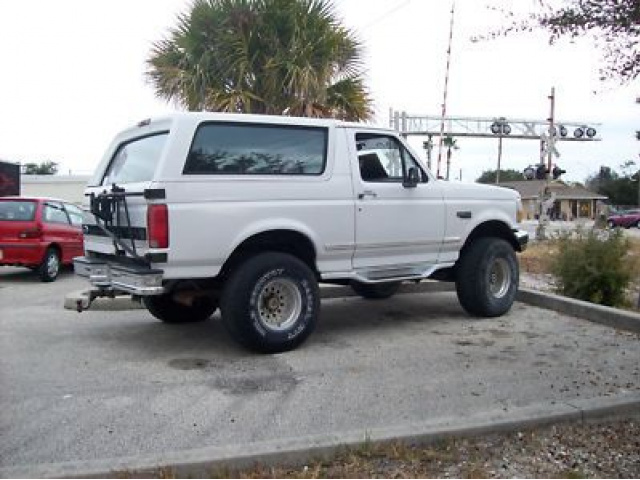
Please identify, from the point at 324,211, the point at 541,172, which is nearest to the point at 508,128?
the point at 541,172

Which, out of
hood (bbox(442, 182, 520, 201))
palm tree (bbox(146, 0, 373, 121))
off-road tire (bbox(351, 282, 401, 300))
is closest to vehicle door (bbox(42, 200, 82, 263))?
palm tree (bbox(146, 0, 373, 121))

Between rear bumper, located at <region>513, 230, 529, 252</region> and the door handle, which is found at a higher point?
the door handle

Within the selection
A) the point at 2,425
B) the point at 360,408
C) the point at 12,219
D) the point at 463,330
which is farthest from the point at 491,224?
the point at 12,219

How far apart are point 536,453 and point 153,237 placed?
10.9 feet

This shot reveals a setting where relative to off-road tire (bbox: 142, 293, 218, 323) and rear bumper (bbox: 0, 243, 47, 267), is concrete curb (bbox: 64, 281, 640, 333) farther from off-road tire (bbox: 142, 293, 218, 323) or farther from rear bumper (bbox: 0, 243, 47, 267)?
rear bumper (bbox: 0, 243, 47, 267)

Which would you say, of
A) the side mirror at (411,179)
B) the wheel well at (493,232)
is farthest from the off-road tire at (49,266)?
the wheel well at (493,232)

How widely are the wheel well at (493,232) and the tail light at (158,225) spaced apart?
378 cm

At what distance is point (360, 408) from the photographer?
4.82 meters

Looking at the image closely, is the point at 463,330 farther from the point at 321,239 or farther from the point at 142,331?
the point at 142,331

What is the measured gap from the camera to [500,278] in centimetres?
838

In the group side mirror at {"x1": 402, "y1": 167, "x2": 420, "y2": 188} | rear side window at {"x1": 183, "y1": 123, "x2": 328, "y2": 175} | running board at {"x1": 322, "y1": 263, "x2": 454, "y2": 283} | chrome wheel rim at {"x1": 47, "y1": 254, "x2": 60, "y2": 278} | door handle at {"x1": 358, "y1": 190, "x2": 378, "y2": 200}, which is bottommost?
chrome wheel rim at {"x1": 47, "y1": 254, "x2": 60, "y2": 278}

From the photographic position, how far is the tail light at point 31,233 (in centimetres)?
1176

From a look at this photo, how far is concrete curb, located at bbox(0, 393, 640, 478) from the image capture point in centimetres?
371

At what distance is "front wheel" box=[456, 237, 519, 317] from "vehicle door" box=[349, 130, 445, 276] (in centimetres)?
55
